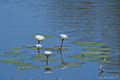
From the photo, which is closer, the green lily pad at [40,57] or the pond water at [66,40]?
the pond water at [66,40]

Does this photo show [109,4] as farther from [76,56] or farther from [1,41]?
[76,56]

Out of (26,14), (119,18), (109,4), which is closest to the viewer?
(119,18)

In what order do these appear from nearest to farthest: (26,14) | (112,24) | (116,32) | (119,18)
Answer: (116,32) < (112,24) < (119,18) < (26,14)

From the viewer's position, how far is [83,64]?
22.7 feet

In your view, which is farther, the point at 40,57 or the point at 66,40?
the point at 66,40

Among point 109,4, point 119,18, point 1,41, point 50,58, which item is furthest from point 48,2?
point 50,58

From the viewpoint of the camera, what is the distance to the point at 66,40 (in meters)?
8.79

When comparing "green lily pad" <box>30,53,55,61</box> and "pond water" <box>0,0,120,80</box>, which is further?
"green lily pad" <box>30,53,55,61</box>

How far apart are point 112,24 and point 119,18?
1169mm

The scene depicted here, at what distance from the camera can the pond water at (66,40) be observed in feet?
21.3

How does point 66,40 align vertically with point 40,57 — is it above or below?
below

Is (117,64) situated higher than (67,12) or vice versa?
(117,64)

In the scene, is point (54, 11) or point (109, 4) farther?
point (109, 4)

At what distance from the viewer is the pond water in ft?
21.3
